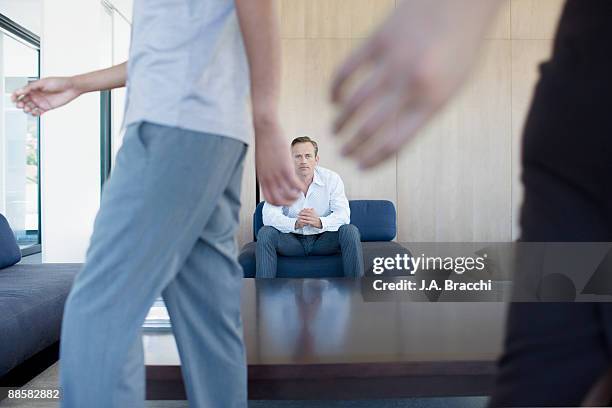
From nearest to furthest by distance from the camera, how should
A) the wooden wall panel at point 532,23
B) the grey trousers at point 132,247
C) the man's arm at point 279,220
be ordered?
the grey trousers at point 132,247 < the man's arm at point 279,220 < the wooden wall panel at point 532,23

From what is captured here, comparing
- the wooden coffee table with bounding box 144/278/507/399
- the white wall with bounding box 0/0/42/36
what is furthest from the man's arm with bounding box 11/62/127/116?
the white wall with bounding box 0/0/42/36

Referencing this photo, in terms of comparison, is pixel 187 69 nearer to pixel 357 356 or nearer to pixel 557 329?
pixel 557 329

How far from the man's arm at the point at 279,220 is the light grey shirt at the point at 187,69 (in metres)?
3.19

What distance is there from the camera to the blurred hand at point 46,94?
125 centimetres

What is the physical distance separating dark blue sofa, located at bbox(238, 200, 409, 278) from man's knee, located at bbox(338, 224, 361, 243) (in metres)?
0.15

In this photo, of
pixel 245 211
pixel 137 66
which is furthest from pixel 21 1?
pixel 137 66

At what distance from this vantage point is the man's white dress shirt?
13.6 feet

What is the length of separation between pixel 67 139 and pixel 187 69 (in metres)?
4.12

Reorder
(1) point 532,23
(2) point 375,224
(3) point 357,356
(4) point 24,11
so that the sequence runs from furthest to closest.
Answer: (4) point 24,11, (1) point 532,23, (2) point 375,224, (3) point 357,356

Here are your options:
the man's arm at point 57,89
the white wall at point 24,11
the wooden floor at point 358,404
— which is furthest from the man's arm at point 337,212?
the white wall at point 24,11

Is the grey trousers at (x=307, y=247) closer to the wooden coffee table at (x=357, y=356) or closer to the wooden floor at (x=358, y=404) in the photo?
the wooden floor at (x=358, y=404)

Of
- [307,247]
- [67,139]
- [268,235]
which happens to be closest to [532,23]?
[307,247]

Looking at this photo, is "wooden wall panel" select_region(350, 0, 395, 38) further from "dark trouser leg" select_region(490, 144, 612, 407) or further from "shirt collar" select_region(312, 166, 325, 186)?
"dark trouser leg" select_region(490, 144, 612, 407)

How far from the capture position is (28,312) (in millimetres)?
2264
